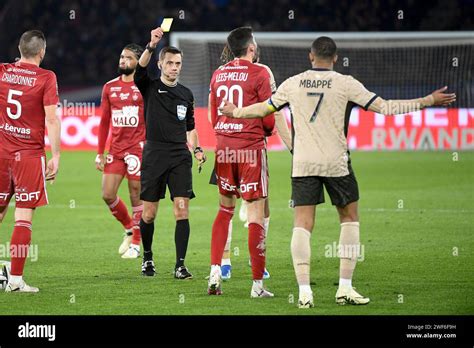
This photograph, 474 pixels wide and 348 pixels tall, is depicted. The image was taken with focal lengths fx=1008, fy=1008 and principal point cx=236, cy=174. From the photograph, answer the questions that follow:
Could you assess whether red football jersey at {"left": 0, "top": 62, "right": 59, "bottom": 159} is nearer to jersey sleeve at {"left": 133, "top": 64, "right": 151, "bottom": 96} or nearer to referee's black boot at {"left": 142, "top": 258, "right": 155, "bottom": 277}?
jersey sleeve at {"left": 133, "top": 64, "right": 151, "bottom": 96}

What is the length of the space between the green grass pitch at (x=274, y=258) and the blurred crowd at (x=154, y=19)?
12.4 m

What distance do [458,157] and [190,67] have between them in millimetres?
8071

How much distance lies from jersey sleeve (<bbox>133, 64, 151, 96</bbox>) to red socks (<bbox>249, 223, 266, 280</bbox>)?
1.86 meters

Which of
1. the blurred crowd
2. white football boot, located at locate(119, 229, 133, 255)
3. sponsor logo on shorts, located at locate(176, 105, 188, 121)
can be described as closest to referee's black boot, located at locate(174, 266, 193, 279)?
sponsor logo on shorts, located at locate(176, 105, 188, 121)

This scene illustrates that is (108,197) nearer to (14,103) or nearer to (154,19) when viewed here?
(14,103)

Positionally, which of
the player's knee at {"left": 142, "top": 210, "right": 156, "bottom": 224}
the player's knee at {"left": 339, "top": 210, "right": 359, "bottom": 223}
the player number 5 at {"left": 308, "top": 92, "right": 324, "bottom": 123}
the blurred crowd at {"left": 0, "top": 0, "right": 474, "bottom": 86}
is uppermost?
the blurred crowd at {"left": 0, "top": 0, "right": 474, "bottom": 86}

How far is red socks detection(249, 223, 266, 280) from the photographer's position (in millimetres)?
8938

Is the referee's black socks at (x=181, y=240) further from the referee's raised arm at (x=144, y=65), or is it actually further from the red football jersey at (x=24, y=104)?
the red football jersey at (x=24, y=104)

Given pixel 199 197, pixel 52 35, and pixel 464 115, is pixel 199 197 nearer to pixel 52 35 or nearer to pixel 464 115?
pixel 464 115

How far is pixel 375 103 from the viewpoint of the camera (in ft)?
26.9

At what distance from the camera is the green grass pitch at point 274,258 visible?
28.1 feet

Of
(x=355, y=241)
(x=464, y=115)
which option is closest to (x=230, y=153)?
(x=355, y=241)

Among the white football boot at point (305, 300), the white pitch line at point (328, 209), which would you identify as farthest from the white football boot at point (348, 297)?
the white pitch line at point (328, 209)
